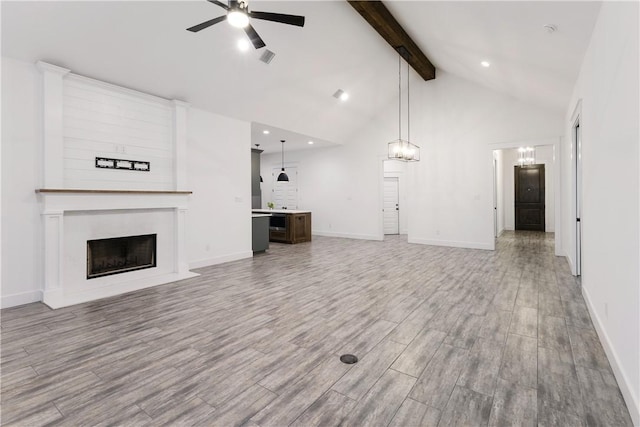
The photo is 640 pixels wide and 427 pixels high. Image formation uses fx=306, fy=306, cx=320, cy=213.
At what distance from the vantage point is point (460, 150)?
308 inches

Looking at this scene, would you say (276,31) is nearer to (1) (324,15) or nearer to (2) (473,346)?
(1) (324,15)

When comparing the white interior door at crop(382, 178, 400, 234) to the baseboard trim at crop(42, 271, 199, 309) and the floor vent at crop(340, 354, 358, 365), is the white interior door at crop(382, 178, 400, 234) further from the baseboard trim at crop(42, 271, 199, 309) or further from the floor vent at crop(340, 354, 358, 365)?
the floor vent at crop(340, 354, 358, 365)

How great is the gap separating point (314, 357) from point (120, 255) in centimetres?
397

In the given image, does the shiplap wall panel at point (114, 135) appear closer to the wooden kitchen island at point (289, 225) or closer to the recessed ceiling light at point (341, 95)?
the recessed ceiling light at point (341, 95)

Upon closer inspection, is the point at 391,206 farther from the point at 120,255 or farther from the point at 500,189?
A: the point at 120,255

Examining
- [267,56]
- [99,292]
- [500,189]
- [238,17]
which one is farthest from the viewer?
[500,189]

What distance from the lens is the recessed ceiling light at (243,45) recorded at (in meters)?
4.73

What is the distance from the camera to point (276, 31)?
15.8 feet

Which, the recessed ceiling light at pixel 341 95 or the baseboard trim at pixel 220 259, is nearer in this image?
the baseboard trim at pixel 220 259

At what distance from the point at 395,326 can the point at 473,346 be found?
70 centimetres

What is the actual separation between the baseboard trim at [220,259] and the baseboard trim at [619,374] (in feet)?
18.6

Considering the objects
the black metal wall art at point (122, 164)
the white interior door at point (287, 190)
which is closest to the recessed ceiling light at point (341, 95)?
the white interior door at point (287, 190)

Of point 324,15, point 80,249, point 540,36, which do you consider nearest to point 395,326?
point 540,36

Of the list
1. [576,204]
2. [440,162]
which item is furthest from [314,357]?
[440,162]
